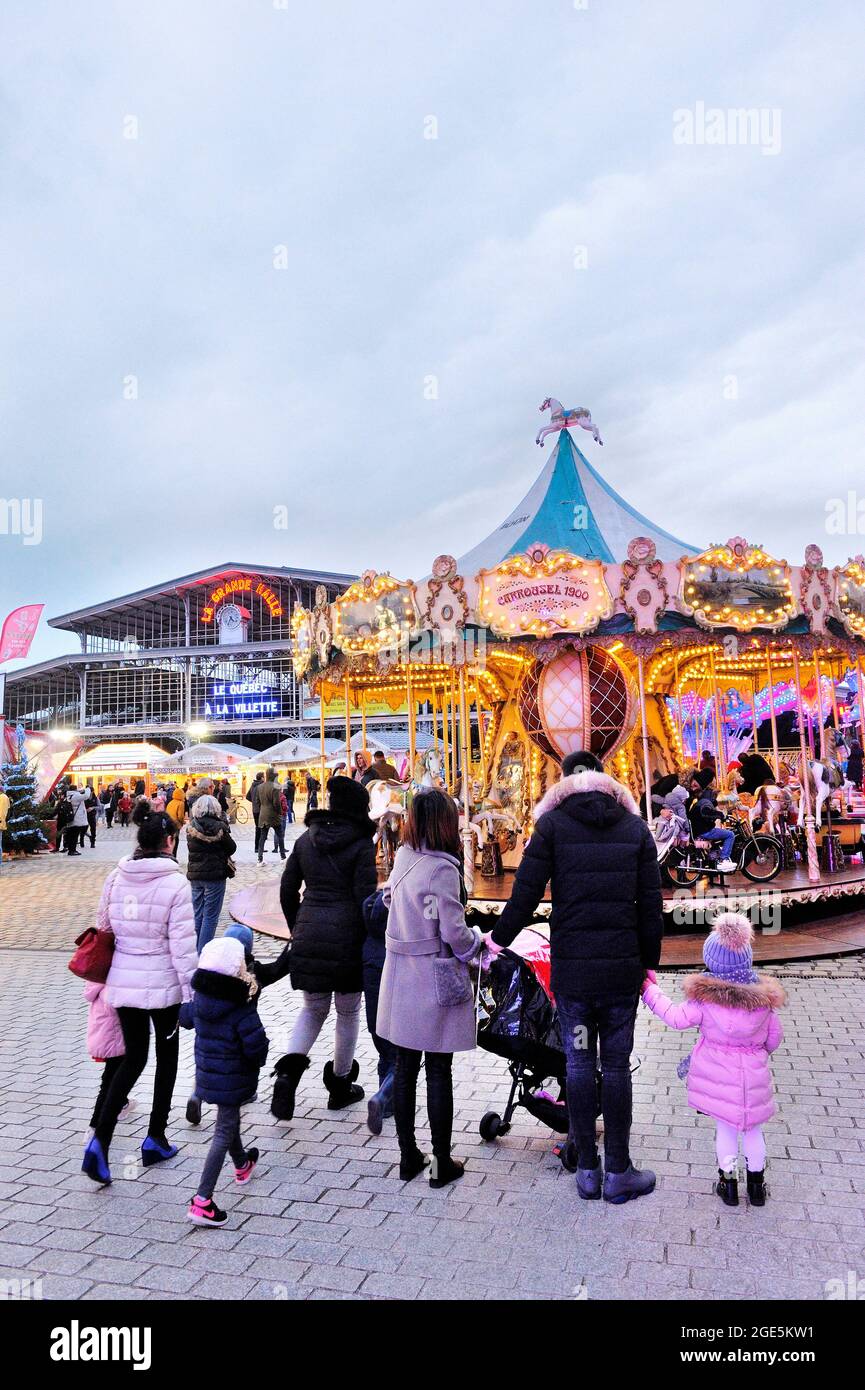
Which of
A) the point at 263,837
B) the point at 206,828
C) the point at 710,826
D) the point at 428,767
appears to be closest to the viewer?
the point at 206,828

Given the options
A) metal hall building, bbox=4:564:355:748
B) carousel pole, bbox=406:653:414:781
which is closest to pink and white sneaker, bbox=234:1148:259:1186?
carousel pole, bbox=406:653:414:781

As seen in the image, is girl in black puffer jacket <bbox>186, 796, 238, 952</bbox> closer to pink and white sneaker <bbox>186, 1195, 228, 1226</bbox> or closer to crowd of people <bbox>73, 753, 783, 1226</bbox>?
crowd of people <bbox>73, 753, 783, 1226</bbox>

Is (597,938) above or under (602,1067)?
above

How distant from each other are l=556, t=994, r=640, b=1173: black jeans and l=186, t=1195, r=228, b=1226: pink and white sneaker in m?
1.43

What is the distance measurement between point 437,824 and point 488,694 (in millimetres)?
10237

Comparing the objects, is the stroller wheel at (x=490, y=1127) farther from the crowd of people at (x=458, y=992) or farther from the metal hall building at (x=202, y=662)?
the metal hall building at (x=202, y=662)

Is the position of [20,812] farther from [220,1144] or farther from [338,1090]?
[220,1144]

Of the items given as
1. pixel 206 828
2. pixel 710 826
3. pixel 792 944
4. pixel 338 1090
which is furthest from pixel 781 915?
pixel 338 1090

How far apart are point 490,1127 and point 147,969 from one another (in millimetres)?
1761

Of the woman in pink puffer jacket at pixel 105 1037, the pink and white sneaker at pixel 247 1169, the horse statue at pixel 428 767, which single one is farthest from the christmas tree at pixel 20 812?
the pink and white sneaker at pixel 247 1169

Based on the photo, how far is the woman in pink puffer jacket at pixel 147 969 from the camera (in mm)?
3791

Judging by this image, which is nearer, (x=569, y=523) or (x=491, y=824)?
(x=491, y=824)

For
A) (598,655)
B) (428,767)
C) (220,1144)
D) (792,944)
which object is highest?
(598,655)

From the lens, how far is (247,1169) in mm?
3682
